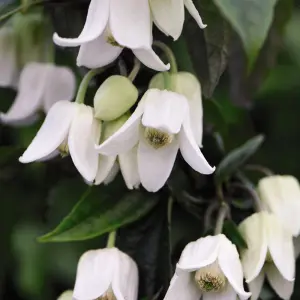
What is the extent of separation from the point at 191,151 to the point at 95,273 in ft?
0.45

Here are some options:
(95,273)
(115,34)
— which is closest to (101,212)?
(95,273)

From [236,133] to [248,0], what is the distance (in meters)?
0.47

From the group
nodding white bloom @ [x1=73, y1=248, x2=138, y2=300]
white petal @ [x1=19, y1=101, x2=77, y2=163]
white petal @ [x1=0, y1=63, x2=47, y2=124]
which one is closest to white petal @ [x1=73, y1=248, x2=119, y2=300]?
nodding white bloom @ [x1=73, y1=248, x2=138, y2=300]

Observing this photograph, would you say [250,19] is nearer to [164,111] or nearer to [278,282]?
[164,111]

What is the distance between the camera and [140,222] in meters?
0.78

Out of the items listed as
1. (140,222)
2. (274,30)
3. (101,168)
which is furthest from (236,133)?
(101,168)

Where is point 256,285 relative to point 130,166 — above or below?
below

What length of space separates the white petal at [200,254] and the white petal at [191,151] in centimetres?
6

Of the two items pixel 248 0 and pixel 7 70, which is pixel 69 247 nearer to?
pixel 7 70

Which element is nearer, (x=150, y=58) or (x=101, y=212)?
(x=150, y=58)

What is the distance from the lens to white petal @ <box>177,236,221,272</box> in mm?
641

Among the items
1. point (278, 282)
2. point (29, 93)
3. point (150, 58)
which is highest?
point (150, 58)

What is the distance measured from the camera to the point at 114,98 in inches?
25.5

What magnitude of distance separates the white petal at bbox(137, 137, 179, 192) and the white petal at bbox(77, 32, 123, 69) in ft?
0.24
